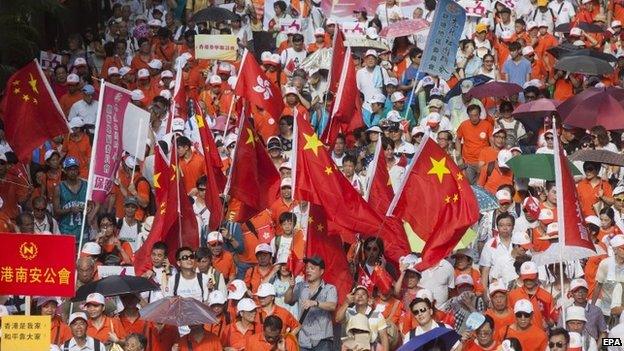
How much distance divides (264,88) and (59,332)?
7.22m

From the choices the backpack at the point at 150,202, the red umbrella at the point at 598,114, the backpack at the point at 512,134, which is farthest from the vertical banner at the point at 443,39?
the backpack at the point at 150,202

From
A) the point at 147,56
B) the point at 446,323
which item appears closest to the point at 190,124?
the point at 147,56

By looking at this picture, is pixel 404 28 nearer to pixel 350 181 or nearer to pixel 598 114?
pixel 598 114

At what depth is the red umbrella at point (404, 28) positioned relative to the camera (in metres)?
31.2

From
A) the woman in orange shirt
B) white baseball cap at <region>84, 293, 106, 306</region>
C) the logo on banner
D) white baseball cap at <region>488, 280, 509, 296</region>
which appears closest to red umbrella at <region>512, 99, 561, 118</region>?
white baseball cap at <region>488, 280, 509, 296</region>

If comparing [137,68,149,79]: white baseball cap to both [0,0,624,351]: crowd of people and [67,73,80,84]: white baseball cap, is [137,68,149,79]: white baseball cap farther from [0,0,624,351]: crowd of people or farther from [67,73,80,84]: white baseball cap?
[67,73,80,84]: white baseball cap

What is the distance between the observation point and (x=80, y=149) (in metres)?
27.4

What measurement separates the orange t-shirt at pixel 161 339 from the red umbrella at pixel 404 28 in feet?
36.9

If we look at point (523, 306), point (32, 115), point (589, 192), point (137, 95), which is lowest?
point (137, 95)

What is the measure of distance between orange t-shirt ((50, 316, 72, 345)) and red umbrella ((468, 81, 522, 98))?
8900mm

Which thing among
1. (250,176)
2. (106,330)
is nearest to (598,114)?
(250,176)

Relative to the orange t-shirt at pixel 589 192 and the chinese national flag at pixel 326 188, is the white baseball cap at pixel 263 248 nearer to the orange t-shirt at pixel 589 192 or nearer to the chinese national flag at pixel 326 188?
the chinese national flag at pixel 326 188

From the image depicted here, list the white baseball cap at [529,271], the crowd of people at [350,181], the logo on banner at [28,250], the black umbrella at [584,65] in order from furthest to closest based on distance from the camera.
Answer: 1. the black umbrella at [584,65]
2. the white baseball cap at [529,271]
3. the crowd of people at [350,181]
4. the logo on banner at [28,250]

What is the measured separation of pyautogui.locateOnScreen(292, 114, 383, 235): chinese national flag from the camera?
21953 millimetres
